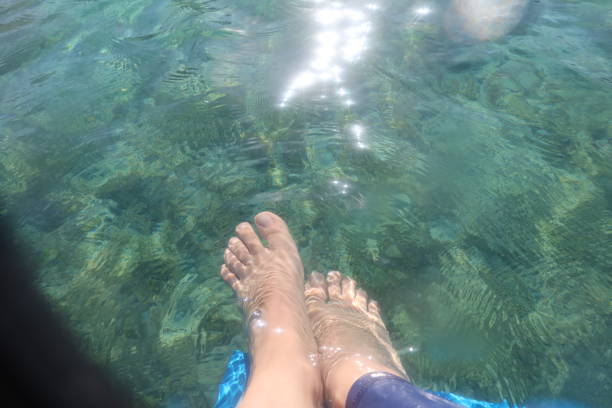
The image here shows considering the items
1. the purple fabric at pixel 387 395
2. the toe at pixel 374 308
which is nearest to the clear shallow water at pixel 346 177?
the toe at pixel 374 308

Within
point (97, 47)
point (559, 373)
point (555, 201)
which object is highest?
point (97, 47)

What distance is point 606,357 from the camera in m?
1.69

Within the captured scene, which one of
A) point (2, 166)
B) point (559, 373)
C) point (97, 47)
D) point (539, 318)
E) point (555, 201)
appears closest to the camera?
point (559, 373)

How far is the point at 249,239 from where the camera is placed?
2309mm

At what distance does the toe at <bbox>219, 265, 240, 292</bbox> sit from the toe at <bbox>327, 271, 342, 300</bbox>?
1.57 ft

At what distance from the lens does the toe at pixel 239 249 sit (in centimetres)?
224

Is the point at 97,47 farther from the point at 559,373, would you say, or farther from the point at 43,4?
the point at 559,373

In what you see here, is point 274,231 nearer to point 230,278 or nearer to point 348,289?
point 230,278

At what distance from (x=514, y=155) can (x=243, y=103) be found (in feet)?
5.78

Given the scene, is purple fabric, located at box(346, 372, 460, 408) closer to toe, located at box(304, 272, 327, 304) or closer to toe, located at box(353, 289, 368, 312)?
toe, located at box(353, 289, 368, 312)

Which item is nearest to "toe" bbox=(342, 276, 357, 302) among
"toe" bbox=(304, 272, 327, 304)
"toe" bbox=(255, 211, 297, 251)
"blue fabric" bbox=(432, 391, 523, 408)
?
"toe" bbox=(304, 272, 327, 304)

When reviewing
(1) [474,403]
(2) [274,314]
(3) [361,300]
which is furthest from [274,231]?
(1) [474,403]

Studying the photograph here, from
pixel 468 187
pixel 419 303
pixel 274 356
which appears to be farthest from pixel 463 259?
pixel 274 356

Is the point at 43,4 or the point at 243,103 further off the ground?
the point at 43,4
